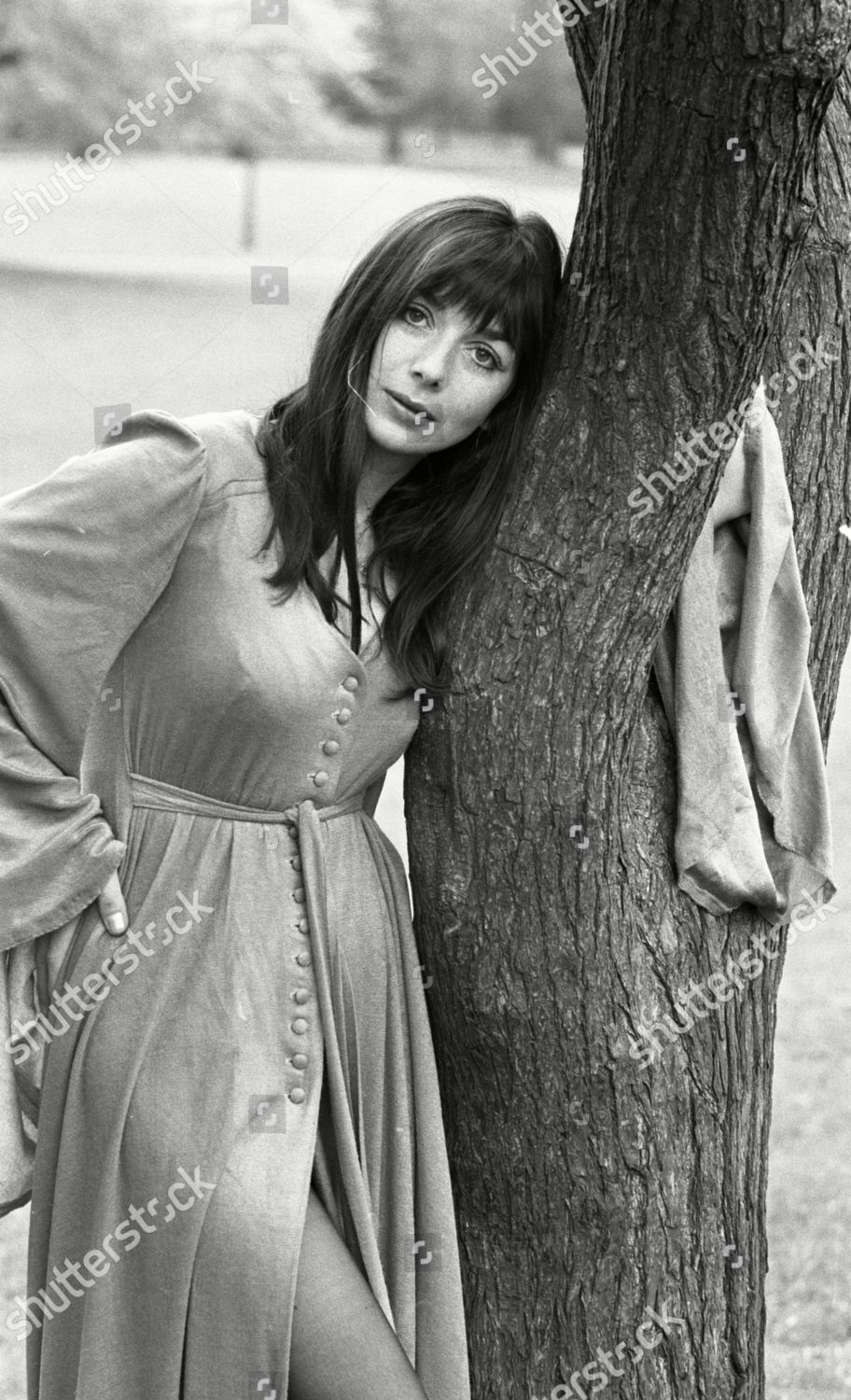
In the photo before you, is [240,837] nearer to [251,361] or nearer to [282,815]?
[282,815]

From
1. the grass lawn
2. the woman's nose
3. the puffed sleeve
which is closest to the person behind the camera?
the puffed sleeve

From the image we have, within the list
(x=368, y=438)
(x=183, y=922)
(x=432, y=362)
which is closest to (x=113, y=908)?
(x=183, y=922)

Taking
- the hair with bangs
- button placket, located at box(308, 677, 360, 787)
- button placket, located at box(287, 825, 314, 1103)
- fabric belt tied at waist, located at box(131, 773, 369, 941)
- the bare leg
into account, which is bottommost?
the bare leg

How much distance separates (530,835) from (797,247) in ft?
2.82

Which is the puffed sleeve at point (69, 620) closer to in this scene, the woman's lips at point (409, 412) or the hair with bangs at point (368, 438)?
the hair with bangs at point (368, 438)

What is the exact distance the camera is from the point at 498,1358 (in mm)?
2420

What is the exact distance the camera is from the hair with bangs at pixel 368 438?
216 cm

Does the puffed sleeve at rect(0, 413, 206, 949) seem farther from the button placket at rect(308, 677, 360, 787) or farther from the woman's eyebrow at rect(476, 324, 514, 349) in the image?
the woman's eyebrow at rect(476, 324, 514, 349)

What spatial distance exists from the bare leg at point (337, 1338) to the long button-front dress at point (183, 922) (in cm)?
4

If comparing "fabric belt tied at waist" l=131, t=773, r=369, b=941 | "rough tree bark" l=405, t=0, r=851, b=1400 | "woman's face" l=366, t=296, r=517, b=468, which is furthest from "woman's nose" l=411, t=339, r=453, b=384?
"fabric belt tied at waist" l=131, t=773, r=369, b=941

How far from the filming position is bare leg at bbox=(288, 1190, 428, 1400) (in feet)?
6.82

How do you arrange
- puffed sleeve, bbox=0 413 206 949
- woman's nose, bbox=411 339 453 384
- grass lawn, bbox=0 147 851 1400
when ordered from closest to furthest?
puffed sleeve, bbox=0 413 206 949 < woman's nose, bbox=411 339 453 384 < grass lawn, bbox=0 147 851 1400

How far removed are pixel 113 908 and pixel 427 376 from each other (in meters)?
0.83

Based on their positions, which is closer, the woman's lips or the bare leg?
the bare leg
